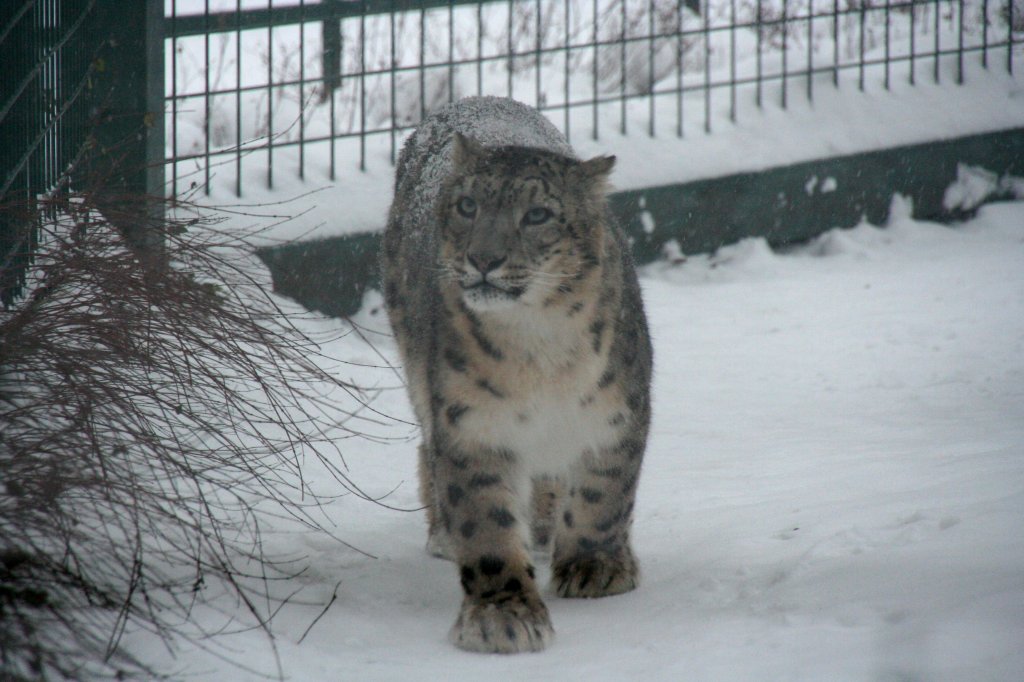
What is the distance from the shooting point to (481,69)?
9.89 metres

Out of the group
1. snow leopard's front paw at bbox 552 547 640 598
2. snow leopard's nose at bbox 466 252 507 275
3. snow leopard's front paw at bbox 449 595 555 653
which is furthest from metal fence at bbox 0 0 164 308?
snow leopard's front paw at bbox 552 547 640 598

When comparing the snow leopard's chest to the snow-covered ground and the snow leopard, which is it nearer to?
the snow leopard

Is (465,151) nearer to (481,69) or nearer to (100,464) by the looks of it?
(100,464)

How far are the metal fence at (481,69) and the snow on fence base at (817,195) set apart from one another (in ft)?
2.01

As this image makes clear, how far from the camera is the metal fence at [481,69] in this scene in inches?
284

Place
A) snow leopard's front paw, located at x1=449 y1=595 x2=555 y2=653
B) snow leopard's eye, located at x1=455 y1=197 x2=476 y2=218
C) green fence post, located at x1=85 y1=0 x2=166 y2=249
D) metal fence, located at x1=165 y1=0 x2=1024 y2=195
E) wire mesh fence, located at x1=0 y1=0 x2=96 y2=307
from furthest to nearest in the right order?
metal fence, located at x1=165 y1=0 x2=1024 y2=195
green fence post, located at x1=85 y1=0 x2=166 y2=249
wire mesh fence, located at x1=0 y1=0 x2=96 y2=307
snow leopard's eye, located at x1=455 y1=197 x2=476 y2=218
snow leopard's front paw, located at x1=449 y1=595 x2=555 y2=653

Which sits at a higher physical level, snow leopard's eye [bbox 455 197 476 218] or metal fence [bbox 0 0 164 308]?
metal fence [bbox 0 0 164 308]

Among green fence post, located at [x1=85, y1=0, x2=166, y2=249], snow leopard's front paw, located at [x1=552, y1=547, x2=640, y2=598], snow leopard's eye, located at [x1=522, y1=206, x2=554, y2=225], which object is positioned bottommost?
snow leopard's front paw, located at [x1=552, y1=547, x2=640, y2=598]

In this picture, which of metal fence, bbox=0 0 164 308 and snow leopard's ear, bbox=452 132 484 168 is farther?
snow leopard's ear, bbox=452 132 484 168

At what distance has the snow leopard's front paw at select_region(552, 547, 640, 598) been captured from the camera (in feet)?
12.9

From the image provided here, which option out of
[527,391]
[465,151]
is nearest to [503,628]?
[527,391]

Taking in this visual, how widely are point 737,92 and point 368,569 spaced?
636 centimetres

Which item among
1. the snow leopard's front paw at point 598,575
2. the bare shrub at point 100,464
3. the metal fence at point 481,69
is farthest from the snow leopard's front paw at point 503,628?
the metal fence at point 481,69

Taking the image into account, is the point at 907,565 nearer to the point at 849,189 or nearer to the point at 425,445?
the point at 425,445
